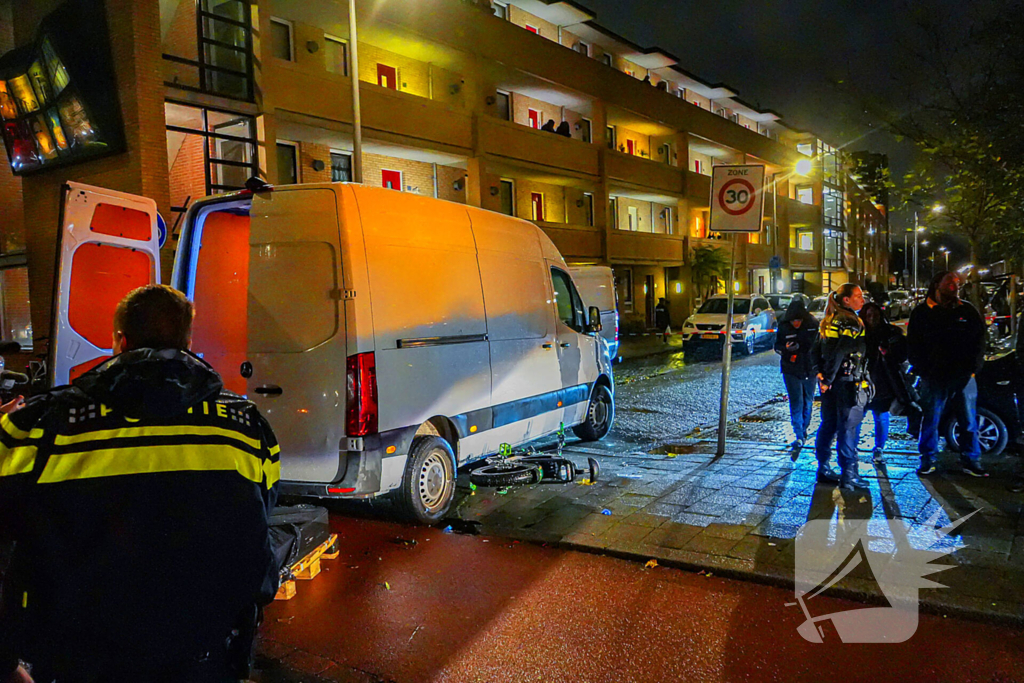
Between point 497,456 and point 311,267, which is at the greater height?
point 311,267

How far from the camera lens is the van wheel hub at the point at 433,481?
229 inches

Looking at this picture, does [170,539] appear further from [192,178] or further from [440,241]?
[192,178]

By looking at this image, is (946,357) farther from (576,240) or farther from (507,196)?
(507,196)

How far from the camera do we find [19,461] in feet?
5.90

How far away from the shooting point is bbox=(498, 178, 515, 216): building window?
24.8 metres

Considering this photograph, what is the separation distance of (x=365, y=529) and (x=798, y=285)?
1926 inches

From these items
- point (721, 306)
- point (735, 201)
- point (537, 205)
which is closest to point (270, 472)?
point (735, 201)

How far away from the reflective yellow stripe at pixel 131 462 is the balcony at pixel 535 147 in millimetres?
20434

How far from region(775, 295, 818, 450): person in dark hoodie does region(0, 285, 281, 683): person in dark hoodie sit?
7223 mm

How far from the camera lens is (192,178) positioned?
53.5 ft

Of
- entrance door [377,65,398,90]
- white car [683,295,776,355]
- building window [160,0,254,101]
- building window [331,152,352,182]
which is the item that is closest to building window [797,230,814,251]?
white car [683,295,776,355]

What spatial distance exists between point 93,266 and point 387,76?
15618mm

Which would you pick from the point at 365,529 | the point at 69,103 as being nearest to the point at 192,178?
the point at 69,103

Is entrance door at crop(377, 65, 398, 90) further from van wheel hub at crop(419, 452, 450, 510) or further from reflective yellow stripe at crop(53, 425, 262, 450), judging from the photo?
reflective yellow stripe at crop(53, 425, 262, 450)
